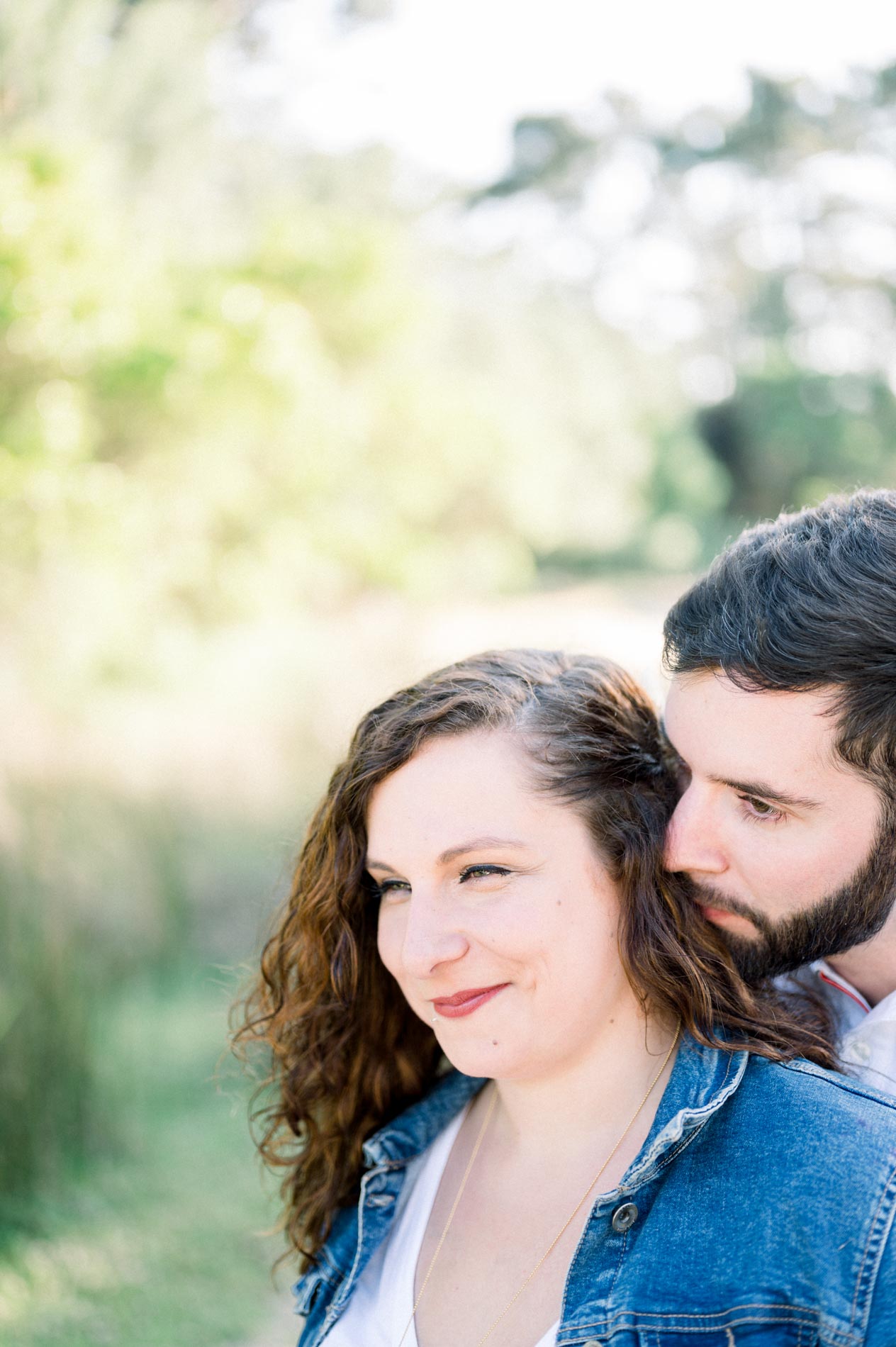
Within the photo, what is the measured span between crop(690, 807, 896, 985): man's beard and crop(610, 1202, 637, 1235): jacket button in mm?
441

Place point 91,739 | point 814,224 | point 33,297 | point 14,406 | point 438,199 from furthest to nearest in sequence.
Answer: point 814,224 < point 438,199 < point 14,406 < point 33,297 < point 91,739

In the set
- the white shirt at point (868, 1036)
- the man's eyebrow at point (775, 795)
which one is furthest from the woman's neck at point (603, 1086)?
the man's eyebrow at point (775, 795)

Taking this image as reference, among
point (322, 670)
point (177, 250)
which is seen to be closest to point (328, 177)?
point (177, 250)

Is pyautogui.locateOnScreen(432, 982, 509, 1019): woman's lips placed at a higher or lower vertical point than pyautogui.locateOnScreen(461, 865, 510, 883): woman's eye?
lower

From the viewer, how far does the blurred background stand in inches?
164

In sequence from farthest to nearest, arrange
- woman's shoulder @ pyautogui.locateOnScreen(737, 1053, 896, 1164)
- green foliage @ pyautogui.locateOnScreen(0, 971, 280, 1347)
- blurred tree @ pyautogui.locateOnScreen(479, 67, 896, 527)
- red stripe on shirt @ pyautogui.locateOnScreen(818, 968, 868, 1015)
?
blurred tree @ pyautogui.locateOnScreen(479, 67, 896, 527), green foliage @ pyautogui.locateOnScreen(0, 971, 280, 1347), red stripe on shirt @ pyautogui.locateOnScreen(818, 968, 868, 1015), woman's shoulder @ pyautogui.locateOnScreen(737, 1053, 896, 1164)

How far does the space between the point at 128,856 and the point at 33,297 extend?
338 centimetres

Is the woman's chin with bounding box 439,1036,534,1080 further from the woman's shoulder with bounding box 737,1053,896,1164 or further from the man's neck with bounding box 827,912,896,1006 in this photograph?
the man's neck with bounding box 827,912,896,1006

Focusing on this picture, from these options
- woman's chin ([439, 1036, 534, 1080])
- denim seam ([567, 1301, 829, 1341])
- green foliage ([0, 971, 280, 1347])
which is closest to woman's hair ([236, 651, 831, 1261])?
woman's chin ([439, 1036, 534, 1080])

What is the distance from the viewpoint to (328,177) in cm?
985

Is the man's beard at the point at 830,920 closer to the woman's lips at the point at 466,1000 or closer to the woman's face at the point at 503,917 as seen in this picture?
the woman's face at the point at 503,917

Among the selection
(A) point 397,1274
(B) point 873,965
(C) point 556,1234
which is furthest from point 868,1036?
(A) point 397,1274

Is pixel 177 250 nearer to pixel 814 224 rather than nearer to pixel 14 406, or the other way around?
pixel 14 406

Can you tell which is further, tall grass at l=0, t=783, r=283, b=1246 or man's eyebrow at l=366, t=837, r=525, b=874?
tall grass at l=0, t=783, r=283, b=1246
